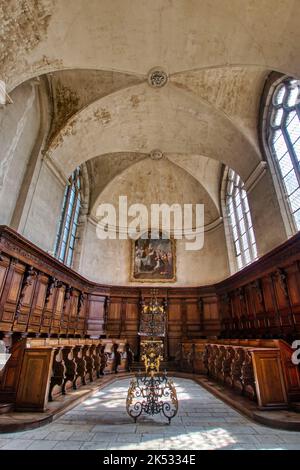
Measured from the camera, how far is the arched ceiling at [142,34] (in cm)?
579

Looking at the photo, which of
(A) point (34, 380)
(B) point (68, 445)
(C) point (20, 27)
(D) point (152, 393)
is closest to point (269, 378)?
(D) point (152, 393)

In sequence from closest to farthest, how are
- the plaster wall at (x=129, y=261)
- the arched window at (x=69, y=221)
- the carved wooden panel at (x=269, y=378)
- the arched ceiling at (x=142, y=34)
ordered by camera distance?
the carved wooden panel at (x=269, y=378) < the arched ceiling at (x=142, y=34) < the arched window at (x=69, y=221) < the plaster wall at (x=129, y=261)

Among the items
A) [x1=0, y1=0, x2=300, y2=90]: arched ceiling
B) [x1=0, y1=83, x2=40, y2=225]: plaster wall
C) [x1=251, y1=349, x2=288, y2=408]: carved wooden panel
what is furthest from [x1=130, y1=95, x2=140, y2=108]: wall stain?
[x1=251, y1=349, x2=288, y2=408]: carved wooden panel

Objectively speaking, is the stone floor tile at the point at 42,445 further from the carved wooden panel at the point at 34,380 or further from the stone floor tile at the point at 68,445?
the carved wooden panel at the point at 34,380

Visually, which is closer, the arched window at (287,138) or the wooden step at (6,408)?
the wooden step at (6,408)

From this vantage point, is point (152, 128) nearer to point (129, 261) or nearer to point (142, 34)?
point (142, 34)

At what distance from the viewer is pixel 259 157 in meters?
8.62

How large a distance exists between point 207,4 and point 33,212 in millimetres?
7543

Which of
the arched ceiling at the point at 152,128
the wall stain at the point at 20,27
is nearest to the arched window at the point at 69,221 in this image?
the arched ceiling at the point at 152,128

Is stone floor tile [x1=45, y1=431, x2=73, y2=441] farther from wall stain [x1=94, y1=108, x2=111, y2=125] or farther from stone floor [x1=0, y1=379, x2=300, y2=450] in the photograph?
wall stain [x1=94, y1=108, x2=111, y2=125]

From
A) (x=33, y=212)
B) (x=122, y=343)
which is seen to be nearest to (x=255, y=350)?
(x=122, y=343)

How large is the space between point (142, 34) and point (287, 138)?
533cm

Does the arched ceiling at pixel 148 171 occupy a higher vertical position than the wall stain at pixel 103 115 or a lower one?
higher

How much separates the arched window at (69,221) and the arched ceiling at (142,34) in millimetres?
4754
